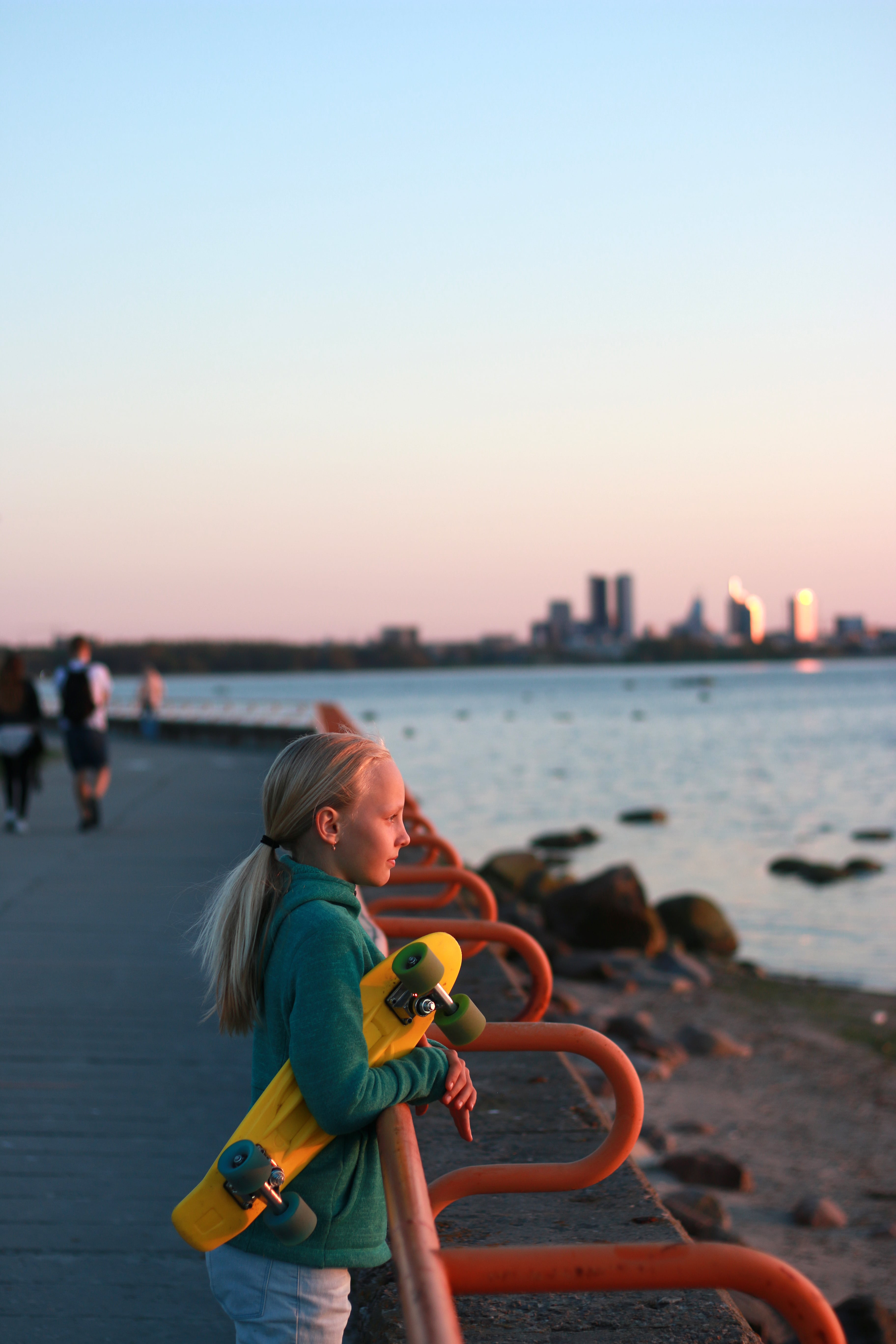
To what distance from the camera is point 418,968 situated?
6.06 feet

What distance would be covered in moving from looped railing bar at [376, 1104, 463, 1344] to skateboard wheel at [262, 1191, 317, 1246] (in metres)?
0.13

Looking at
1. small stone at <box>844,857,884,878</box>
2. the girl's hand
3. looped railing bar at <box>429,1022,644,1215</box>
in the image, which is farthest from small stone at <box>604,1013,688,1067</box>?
small stone at <box>844,857,884,878</box>

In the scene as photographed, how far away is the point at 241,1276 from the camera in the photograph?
204 cm

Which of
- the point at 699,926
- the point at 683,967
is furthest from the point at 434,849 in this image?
the point at 699,926

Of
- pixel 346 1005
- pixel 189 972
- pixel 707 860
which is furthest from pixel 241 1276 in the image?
pixel 707 860

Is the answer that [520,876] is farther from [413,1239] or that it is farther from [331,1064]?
[413,1239]

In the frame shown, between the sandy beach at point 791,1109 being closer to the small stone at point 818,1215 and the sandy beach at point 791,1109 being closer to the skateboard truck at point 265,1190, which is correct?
the small stone at point 818,1215

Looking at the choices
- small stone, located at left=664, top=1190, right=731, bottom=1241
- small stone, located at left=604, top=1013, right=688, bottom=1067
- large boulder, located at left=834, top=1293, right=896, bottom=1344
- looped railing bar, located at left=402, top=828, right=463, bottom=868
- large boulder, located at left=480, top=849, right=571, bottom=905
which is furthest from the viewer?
large boulder, located at left=480, top=849, right=571, bottom=905

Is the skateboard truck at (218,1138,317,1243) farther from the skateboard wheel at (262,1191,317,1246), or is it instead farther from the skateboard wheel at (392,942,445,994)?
the skateboard wheel at (392,942,445,994)

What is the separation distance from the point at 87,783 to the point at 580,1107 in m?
10.1

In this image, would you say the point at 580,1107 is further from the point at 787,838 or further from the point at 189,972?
the point at 787,838

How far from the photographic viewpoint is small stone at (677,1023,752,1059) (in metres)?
11.0

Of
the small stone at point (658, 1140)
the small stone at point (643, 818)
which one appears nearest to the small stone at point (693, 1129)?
the small stone at point (658, 1140)

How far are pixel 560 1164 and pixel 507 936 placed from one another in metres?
1.29
